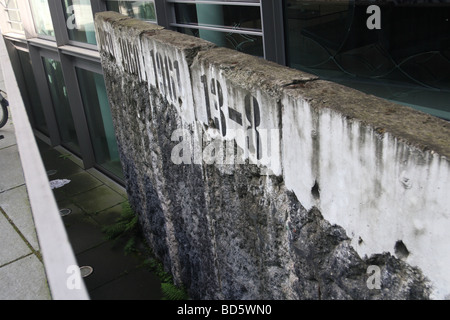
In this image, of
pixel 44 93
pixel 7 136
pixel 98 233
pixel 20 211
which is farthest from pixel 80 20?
pixel 20 211

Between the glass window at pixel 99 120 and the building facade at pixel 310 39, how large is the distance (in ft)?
0.08

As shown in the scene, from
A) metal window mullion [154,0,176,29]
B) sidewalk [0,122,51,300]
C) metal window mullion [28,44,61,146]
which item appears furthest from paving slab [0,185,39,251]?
metal window mullion [28,44,61,146]

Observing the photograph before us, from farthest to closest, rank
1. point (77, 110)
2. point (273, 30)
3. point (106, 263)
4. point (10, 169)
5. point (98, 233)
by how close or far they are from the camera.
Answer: point (77, 110)
point (98, 233)
point (106, 263)
point (273, 30)
point (10, 169)

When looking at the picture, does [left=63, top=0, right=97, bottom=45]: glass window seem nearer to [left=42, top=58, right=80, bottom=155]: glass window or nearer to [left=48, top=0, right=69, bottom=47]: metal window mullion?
[left=48, top=0, right=69, bottom=47]: metal window mullion

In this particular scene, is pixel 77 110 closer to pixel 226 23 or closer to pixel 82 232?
pixel 82 232

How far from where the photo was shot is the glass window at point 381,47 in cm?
470

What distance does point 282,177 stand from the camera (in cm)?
324

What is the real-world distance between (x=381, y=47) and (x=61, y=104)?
30.0 ft

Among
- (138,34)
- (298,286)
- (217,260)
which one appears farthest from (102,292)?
(298,286)

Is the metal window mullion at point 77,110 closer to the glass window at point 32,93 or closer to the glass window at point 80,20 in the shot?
the glass window at point 80,20

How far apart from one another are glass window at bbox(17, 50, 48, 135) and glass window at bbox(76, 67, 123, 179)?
11.8 feet
